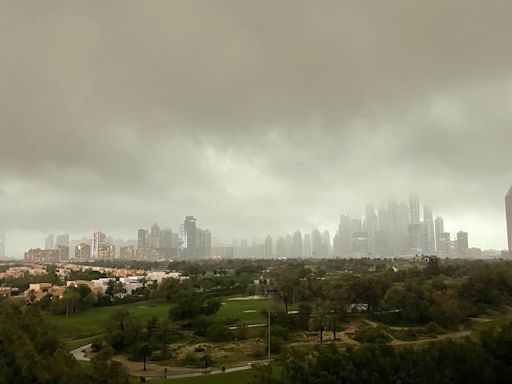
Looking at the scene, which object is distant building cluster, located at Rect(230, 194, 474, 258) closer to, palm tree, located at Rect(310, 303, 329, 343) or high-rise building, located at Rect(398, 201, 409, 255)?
high-rise building, located at Rect(398, 201, 409, 255)

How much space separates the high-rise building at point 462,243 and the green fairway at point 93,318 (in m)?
152

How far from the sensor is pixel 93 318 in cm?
4478

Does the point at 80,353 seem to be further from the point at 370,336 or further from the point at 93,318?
the point at 370,336

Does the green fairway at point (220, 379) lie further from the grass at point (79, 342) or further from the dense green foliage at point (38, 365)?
the grass at point (79, 342)

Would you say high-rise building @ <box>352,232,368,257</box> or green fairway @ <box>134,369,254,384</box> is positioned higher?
high-rise building @ <box>352,232,368,257</box>

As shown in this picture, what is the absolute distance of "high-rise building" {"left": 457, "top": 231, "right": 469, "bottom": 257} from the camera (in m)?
178

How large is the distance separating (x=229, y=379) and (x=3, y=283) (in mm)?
62837

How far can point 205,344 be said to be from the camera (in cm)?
3212

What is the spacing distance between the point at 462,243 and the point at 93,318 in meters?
166

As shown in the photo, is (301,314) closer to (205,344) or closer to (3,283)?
(205,344)

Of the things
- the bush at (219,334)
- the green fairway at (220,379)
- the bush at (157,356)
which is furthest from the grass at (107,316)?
the green fairway at (220,379)

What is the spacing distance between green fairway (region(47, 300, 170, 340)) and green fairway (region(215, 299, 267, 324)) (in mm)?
5822

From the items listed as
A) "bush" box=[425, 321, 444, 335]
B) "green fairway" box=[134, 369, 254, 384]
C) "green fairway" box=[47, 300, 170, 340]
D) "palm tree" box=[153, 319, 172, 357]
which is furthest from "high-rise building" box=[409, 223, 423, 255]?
"green fairway" box=[134, 369, 254, 384]

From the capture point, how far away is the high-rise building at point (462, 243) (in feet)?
583
